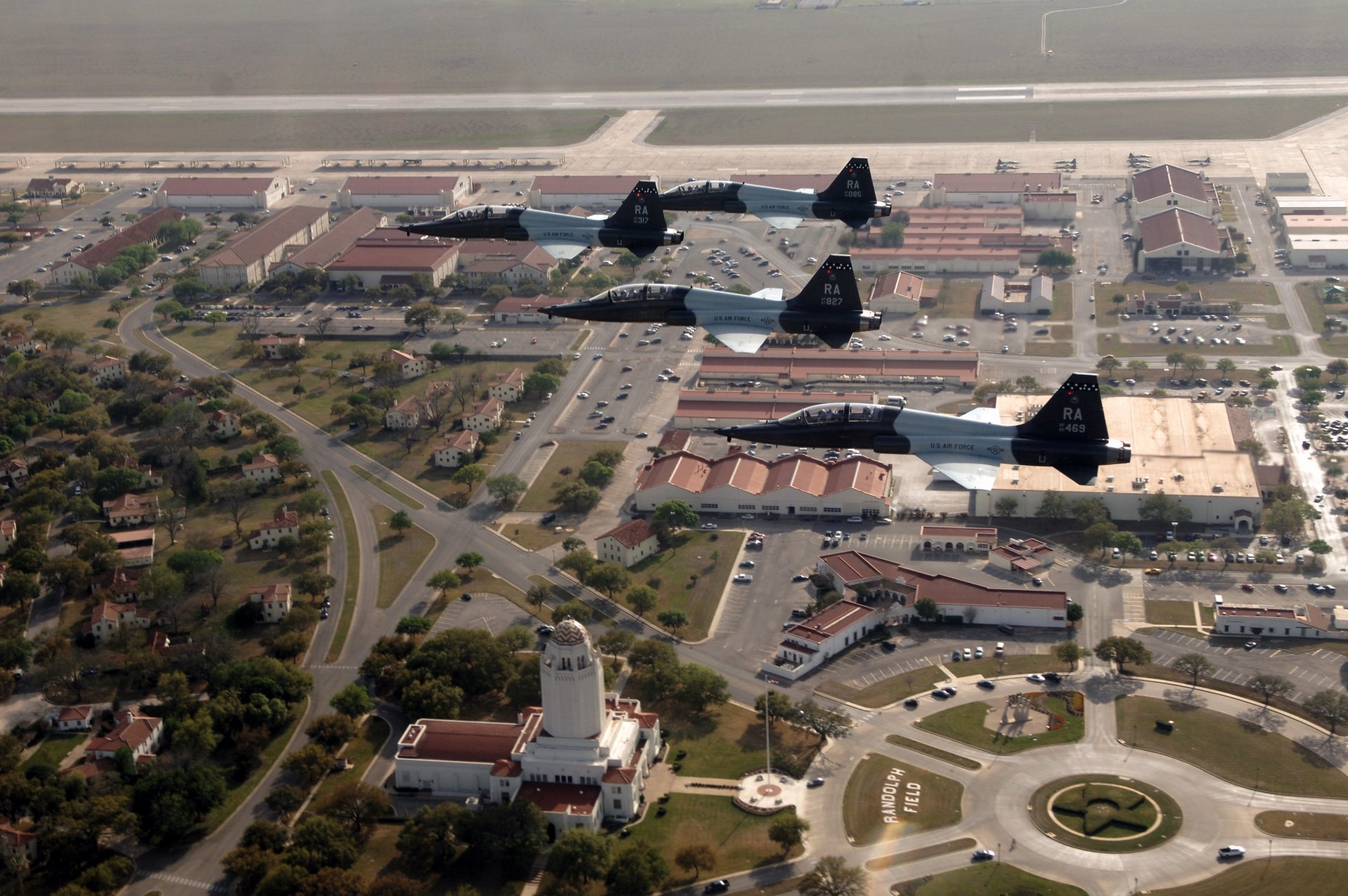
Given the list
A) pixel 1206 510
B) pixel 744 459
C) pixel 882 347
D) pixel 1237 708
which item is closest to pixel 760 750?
pixel 1237 708

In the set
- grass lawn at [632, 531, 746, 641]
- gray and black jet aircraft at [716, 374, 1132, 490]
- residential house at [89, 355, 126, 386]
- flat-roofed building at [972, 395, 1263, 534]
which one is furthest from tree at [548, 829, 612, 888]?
residential house at [89, 355, 126, 386]

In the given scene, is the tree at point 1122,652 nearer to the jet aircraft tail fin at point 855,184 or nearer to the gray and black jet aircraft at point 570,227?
the jet aircraft tail fin at point 855,184

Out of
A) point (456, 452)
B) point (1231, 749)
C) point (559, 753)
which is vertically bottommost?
point (559, 753)

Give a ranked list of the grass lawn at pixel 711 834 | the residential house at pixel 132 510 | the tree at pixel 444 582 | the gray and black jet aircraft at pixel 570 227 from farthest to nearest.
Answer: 1. the residential house at pixel 132 510
2. the tree at pixel 444 582
3. the gray and black jet aircraft at pixel 570 227
4. the grass lawn at pixel 711 834

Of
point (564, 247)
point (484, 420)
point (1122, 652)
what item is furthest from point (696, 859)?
point (484, 420)

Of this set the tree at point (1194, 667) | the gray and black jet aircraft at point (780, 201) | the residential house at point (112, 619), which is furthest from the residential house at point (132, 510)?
the tree at point (1194, 667)

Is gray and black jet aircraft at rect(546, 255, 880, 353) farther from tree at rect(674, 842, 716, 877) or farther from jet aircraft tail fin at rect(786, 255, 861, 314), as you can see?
tree at rect(674, 842, 716, 877)

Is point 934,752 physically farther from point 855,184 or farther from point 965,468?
point 855,184
